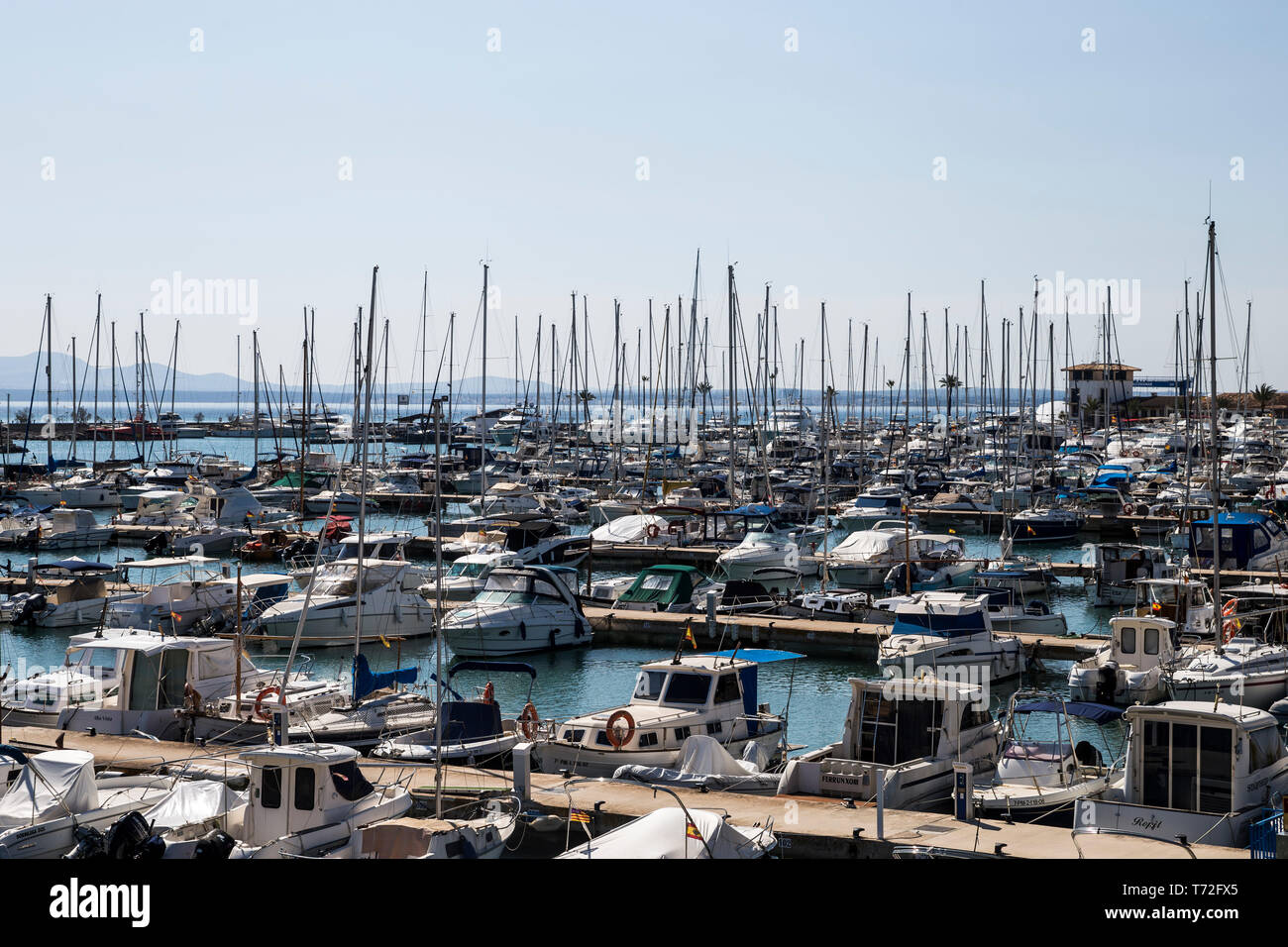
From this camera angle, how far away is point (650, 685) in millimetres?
27438

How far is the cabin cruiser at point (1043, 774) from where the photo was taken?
74.1 ft

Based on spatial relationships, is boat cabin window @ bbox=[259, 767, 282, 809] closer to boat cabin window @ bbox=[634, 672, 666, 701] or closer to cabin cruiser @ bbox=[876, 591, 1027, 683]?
boat cabin window @ bbox=[634, 672, 666, 701]

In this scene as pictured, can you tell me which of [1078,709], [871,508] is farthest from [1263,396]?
[1078,709]

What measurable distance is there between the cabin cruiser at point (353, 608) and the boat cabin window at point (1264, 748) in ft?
88.3

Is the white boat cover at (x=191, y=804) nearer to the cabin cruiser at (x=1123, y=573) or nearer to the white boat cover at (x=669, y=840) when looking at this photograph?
the white boat cover at (x=669, y=840)

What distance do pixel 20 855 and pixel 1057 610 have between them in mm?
38361

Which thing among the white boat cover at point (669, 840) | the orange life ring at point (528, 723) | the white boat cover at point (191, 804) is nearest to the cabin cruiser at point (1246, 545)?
the orange life ring at point (528, 723)

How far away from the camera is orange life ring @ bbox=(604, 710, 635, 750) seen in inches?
1004

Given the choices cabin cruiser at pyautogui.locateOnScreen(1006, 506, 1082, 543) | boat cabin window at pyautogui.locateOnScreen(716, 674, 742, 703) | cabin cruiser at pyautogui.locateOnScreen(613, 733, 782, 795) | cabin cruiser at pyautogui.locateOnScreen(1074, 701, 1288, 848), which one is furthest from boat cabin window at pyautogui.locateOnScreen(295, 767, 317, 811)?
cabin cruiser at pyautogui.locateOnScreen(1006, 506, 1082, 543)

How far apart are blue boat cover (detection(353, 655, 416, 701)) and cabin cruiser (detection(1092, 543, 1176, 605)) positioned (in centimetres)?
2835

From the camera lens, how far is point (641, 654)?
141 ft

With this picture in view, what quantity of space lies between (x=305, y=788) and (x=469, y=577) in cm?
2803
